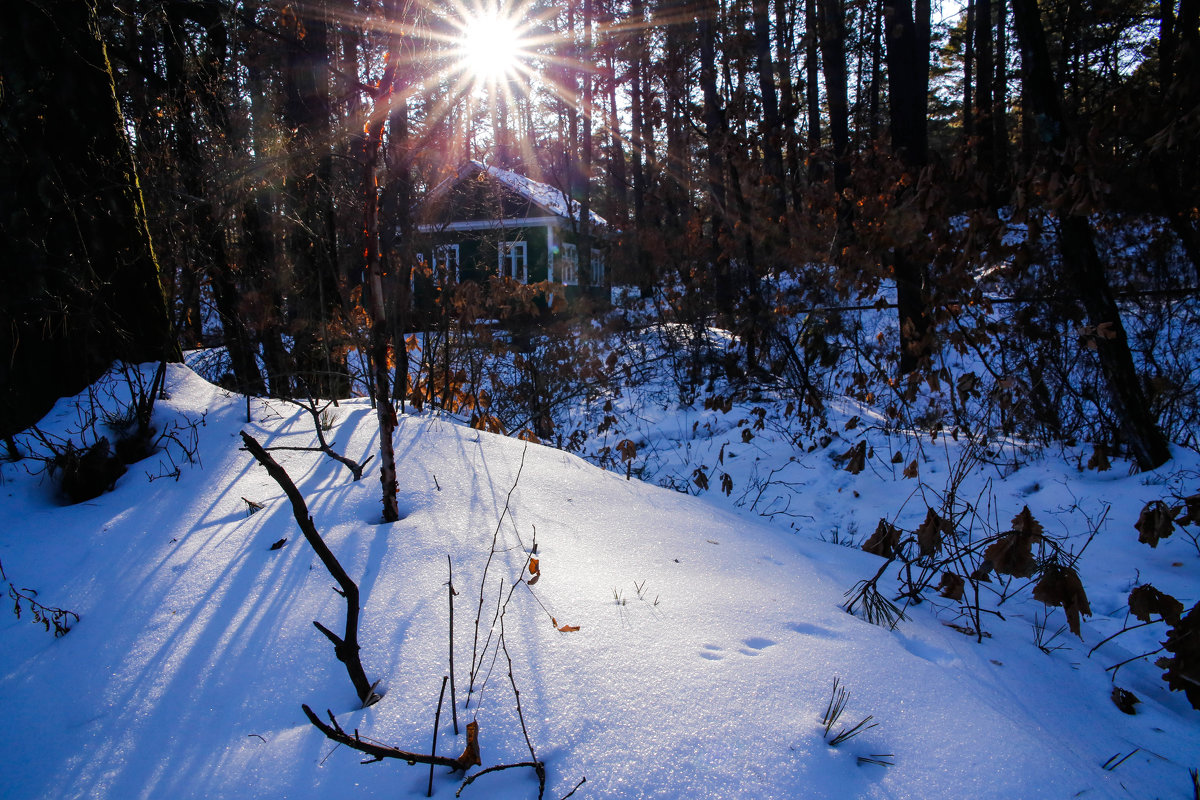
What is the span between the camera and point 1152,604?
5.66 feet

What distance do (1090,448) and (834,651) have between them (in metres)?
4.37

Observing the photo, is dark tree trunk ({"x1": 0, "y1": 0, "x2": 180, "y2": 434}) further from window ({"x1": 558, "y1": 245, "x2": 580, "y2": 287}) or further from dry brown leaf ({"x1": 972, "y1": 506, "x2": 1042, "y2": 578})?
window ({"x1": 558, "y1": 245, "x2": 580, "y2": 287})

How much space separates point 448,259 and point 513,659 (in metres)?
5.68

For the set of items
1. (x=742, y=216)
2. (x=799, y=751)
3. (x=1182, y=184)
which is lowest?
(x=799, y=751)

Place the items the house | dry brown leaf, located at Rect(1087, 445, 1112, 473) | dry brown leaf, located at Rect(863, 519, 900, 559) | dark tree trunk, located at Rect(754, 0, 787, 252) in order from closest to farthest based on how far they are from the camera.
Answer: dry brown leaf, located at Rect(863, 519, 900, 559) < dry brown leaf, located at Rect(1087, 445, 1112, 473) < dark tree trunk, located at Rect(754, 0, 787, 252) < the house

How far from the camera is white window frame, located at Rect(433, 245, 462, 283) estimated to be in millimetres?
5953

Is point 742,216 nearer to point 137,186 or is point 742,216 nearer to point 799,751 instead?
point 137,186

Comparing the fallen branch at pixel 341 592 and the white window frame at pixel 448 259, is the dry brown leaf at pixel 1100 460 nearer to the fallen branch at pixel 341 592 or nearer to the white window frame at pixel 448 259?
the fallen branch at pixel 341 592

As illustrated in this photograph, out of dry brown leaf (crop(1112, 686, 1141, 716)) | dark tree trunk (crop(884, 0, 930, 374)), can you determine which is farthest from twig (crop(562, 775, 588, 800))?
dark tree trunk (crop(884, 0, 930, 374))

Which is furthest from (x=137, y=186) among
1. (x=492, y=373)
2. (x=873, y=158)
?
(x=873, y=158)

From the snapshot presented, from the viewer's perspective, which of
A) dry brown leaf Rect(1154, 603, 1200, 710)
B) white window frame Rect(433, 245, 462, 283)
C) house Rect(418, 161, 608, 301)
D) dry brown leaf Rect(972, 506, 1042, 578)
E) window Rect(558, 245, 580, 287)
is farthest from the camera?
window Rect(558, 245, 580, 287)

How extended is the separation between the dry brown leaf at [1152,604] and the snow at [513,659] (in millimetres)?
275

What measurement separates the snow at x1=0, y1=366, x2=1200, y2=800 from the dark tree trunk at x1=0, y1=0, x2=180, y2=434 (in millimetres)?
282

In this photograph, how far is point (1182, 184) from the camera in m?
4.13
